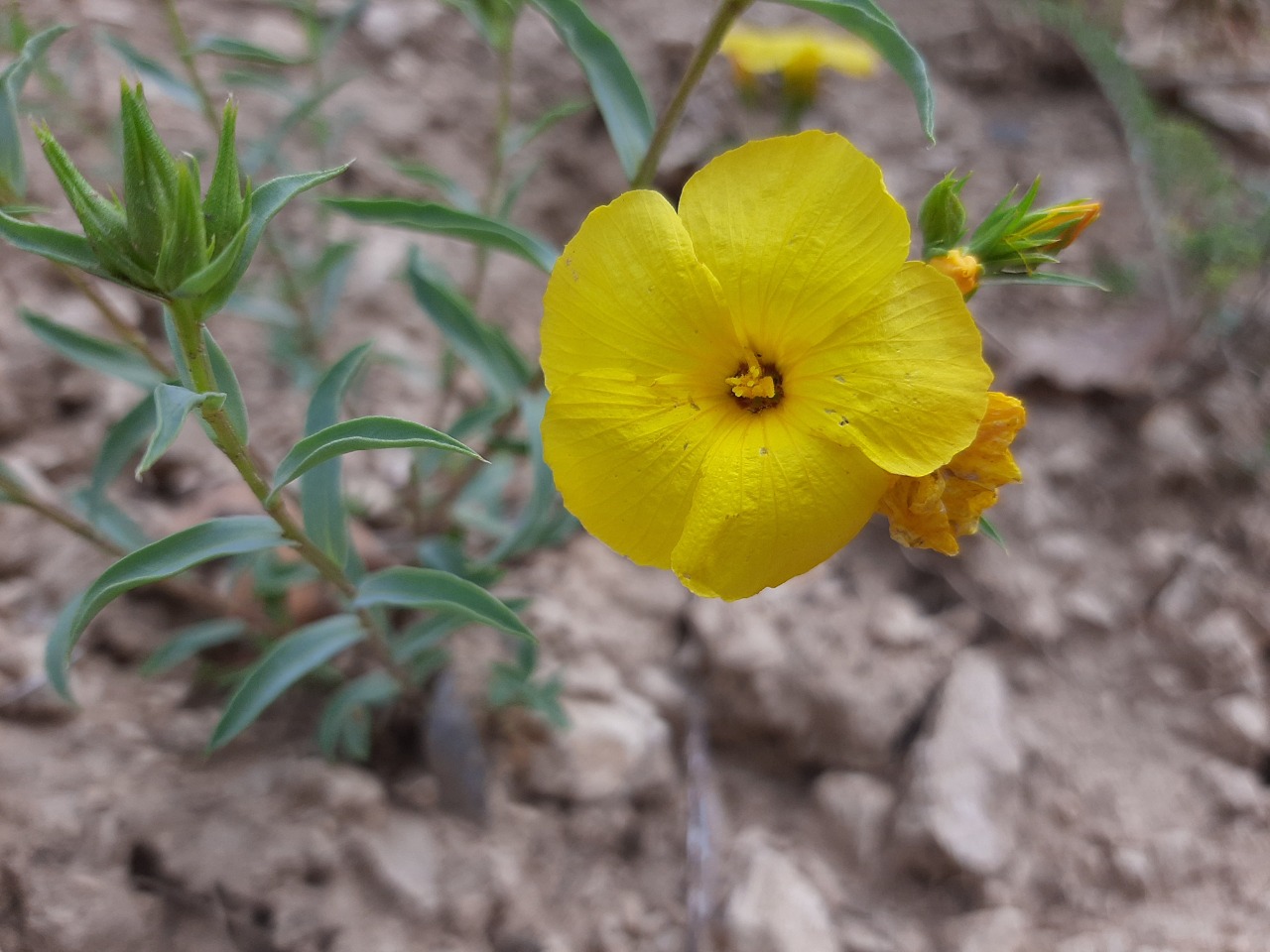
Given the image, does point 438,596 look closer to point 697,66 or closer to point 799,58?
point 697,66

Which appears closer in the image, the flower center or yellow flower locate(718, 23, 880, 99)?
the flower center

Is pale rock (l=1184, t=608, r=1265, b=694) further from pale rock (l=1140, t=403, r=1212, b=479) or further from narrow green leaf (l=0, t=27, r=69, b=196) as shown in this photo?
narrow green leaf (l=0, t=27, r=69, b=196)

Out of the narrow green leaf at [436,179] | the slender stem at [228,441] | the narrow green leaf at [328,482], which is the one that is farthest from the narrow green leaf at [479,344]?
the slender stem at [228,441]

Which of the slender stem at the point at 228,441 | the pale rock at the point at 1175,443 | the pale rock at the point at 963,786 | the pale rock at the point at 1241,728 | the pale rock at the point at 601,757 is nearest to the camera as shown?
the slender stem at the point at 228,441

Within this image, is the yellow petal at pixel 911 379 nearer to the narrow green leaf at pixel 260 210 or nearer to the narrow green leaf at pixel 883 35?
the narrow green leaf at pixel 883 35

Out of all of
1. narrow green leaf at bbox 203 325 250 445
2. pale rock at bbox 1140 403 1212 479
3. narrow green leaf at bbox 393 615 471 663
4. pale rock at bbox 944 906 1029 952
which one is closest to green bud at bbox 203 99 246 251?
narrow green leaf at bbox 203 325 250 445

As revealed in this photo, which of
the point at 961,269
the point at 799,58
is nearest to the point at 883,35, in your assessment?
the point at 961,269
